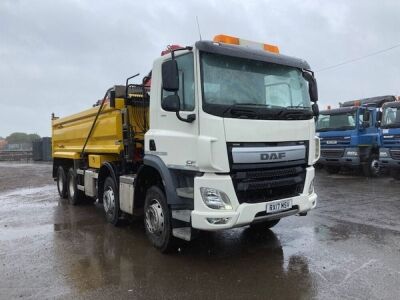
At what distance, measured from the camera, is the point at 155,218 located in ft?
19.5

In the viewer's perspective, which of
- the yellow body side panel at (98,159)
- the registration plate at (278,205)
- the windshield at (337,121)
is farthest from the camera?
the windshield at (337,121)

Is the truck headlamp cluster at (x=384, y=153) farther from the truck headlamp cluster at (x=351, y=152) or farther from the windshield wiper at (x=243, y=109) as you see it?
the windshield wiper at (x=243, y=109)

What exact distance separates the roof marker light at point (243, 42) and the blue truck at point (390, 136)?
9056 mm

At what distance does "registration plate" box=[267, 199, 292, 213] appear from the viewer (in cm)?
537

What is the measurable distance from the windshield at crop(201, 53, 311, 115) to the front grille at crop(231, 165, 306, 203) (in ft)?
2.77

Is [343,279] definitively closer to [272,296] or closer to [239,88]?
[272,296]

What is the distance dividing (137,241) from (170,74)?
294 centimetres

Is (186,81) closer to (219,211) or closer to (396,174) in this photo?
(219,211)

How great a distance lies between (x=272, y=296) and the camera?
170 inches

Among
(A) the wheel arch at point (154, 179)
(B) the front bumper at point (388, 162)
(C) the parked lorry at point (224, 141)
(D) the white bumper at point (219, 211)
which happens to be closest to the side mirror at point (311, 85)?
(C) the parked lorry at point (224, 141)

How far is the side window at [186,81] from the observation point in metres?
5.20

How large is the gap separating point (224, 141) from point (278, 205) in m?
1.22

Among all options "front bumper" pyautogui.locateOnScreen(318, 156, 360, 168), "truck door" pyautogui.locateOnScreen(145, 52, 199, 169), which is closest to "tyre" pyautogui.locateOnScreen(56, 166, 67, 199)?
"truck door" pyautogui.locateOnScreen(145, 52, 199, 169)

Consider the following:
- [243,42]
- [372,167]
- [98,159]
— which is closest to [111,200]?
[98,159]
